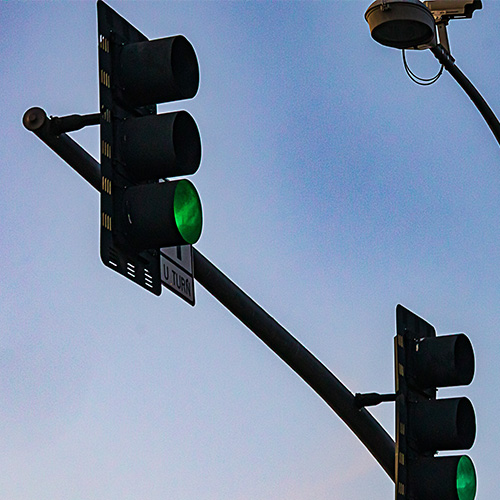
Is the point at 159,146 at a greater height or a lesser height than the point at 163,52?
lesser

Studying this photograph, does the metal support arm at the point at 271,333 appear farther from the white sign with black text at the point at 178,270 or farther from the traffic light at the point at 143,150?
the traffic light at the point at 143,150

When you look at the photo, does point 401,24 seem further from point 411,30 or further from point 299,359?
point 299,359

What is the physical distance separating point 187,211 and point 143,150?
310 mm

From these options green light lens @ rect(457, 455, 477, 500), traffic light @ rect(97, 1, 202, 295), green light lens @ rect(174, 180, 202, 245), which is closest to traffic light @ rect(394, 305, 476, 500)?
green light lens @ rect(457, 455, 477, 500)

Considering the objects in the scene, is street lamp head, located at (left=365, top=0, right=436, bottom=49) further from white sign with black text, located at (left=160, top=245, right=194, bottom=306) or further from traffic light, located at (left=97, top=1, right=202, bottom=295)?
traffic light, located at (left=97, top=1, right=202, bottom=295)

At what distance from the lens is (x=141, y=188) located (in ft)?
14.8

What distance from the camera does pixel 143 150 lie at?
4527mm

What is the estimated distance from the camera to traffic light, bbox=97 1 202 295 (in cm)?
445

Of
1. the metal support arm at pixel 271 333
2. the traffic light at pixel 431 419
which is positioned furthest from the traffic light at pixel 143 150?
the traffic light at pixel 431 419

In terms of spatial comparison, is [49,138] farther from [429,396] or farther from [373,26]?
[373,26]

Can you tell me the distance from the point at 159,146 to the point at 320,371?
2366 mm

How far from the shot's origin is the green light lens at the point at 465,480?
6.09 metres

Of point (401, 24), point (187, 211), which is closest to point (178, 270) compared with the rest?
point (187, 211)

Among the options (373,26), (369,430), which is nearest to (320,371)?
(369,430)
